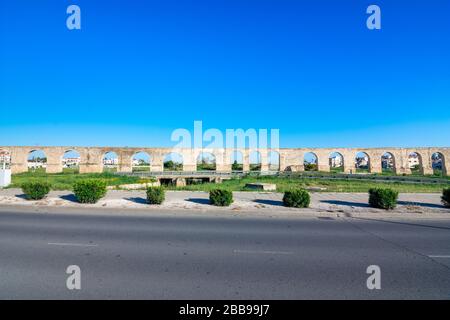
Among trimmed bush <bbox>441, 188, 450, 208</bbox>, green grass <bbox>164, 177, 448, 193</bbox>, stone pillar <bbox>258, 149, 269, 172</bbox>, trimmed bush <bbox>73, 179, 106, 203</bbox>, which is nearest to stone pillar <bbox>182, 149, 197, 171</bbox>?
stone pillar <bbox>258, 149, 269, 172</bbox>

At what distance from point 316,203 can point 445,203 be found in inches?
234

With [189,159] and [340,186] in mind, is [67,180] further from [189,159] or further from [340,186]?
[340,186]

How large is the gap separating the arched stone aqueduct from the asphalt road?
34400 millimetres

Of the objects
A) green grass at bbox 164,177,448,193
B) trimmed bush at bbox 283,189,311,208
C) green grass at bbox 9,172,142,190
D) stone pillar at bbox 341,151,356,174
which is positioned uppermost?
stone pillar at bbox 341,151,356,174

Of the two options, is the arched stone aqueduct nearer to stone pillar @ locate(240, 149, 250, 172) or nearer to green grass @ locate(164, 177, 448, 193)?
stone pillar @ locate(240, 149, 250, 172)

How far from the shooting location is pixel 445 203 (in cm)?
1106

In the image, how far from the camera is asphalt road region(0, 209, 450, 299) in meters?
3.32

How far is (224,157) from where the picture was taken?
42656 millimetres

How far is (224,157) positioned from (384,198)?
109 feet

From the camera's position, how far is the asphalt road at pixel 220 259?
10.9 feet

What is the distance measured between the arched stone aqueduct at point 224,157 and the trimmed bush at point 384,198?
3146 centimetres

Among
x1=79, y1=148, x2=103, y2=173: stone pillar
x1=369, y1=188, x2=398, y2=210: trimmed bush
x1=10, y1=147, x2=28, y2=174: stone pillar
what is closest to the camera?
x1=369, y1=188, x2=398, y2=210: trimmed bush
